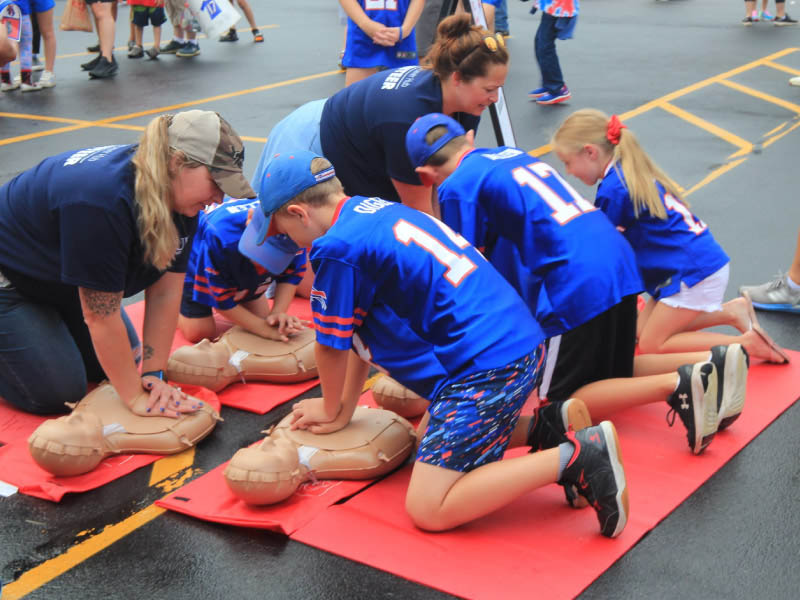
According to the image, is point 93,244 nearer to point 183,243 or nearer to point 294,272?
point 183,243

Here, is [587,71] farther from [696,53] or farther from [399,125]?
[399,125]

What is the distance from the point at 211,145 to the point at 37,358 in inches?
51.0

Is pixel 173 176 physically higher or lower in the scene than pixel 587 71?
higher

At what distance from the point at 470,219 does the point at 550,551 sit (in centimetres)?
135

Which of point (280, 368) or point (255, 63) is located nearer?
point (280, 368)

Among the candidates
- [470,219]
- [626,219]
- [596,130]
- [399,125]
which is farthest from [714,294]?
[399,125]

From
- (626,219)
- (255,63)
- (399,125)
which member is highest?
(399,125)

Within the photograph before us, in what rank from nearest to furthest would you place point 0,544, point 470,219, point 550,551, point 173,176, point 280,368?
point 550,551 < point 0,544 < point 173,176 < point 470,219 < point 280,368

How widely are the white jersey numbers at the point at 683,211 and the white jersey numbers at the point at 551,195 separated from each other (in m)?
0.54

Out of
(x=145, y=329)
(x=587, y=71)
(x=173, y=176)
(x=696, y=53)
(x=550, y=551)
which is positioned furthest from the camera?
(x=696, y=53)

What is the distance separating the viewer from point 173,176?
3.38m

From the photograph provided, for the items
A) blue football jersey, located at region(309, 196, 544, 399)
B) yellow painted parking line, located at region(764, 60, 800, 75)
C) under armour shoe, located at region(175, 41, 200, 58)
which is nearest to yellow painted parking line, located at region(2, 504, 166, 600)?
blue football jersey, located at region(309, 196, 544, 399)

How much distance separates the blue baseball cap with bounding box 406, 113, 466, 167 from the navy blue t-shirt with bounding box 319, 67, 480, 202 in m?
0.49

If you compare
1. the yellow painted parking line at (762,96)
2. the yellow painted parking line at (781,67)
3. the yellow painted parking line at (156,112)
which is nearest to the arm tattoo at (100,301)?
the yellow painted parking line at (156,112)
